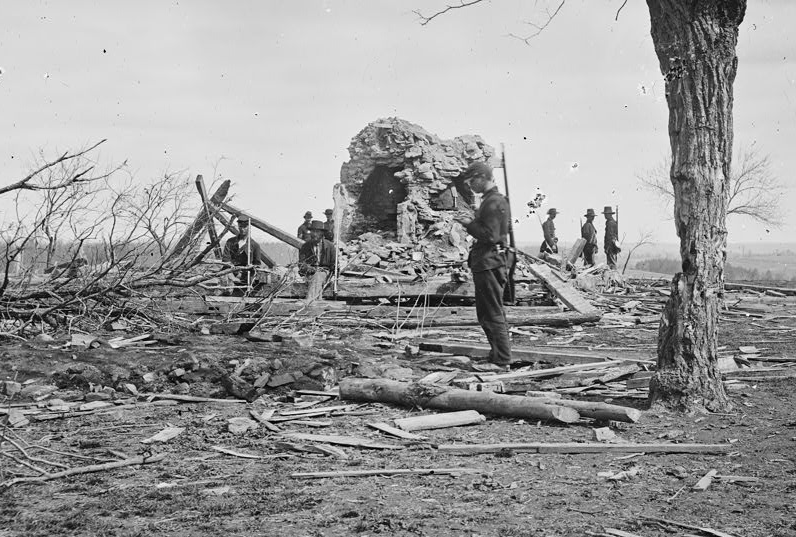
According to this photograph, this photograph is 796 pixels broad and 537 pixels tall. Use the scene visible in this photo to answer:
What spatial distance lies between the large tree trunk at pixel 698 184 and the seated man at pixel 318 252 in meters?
9.72

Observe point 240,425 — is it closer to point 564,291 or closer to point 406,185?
point 564,291

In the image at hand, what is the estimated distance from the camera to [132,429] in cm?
579

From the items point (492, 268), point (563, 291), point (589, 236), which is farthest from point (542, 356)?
point (589, 236)

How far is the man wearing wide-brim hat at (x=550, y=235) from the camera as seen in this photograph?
75.5ft

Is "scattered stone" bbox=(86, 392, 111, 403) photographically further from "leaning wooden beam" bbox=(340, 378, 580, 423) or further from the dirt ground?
"leaning wooden beam" bbox=(340, 378, 580, 423)

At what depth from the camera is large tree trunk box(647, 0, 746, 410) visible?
5867mm

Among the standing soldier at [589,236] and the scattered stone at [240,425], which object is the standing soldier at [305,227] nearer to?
the standing soldier at [589,236]

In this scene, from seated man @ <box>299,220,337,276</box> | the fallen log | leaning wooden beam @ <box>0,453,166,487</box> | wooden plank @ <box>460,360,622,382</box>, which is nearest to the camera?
leaning wooden beam @ <box>0,453,166,487</box>

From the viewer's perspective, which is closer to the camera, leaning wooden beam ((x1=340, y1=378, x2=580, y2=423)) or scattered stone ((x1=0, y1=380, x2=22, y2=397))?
leaning wooden beam ((x1=340, y1=378, x2=580, y2=423))

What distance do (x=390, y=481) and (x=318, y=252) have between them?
12102 millimetres

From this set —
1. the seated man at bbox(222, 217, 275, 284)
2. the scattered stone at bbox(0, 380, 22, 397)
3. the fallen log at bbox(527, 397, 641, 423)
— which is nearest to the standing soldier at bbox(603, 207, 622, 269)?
the seated man at bbox(222, 217, 275, 284)

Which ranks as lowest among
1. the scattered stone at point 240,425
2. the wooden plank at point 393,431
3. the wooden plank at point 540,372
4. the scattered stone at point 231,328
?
the wooden plank at point 393,431

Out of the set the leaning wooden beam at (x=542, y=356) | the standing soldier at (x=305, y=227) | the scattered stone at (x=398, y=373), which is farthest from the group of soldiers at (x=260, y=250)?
the scattered stone at (x=398, y=373)

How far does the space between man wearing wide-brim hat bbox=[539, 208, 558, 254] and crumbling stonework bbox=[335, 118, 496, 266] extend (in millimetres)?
2705
